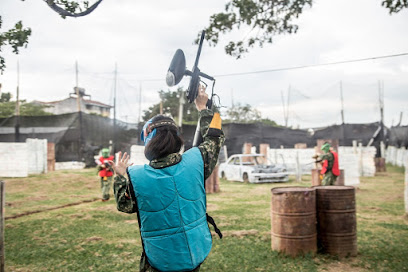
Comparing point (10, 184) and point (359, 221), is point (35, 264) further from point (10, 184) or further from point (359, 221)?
point (10, 184)

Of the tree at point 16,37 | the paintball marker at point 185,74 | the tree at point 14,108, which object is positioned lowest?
the paintball marker at point 185,74

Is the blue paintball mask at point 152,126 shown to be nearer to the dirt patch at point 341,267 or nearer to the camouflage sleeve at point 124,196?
the camouflage sleeve at point 124,196

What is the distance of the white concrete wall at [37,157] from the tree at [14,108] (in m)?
9.64

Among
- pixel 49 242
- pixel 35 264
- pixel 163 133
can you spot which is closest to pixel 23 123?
pixel 49 242

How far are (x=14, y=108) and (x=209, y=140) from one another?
110ft

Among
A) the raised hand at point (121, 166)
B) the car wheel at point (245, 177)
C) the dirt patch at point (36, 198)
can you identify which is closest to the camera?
the raised hand at point (121, 166)

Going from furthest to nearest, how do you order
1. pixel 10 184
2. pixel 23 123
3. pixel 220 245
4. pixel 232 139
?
pixel 232 139
pixel 23 123
pixel 10 184
pixel 220 245

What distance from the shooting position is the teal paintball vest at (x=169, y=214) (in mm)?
2201

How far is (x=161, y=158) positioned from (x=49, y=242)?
5.42m

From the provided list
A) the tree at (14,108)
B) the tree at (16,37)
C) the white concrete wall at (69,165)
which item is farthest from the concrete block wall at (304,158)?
the tree at (14,108)

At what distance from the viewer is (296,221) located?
17.7 ft

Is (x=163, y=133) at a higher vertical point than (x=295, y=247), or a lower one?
higher

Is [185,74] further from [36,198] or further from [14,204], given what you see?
[36,198]

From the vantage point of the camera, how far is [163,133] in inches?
90.9
